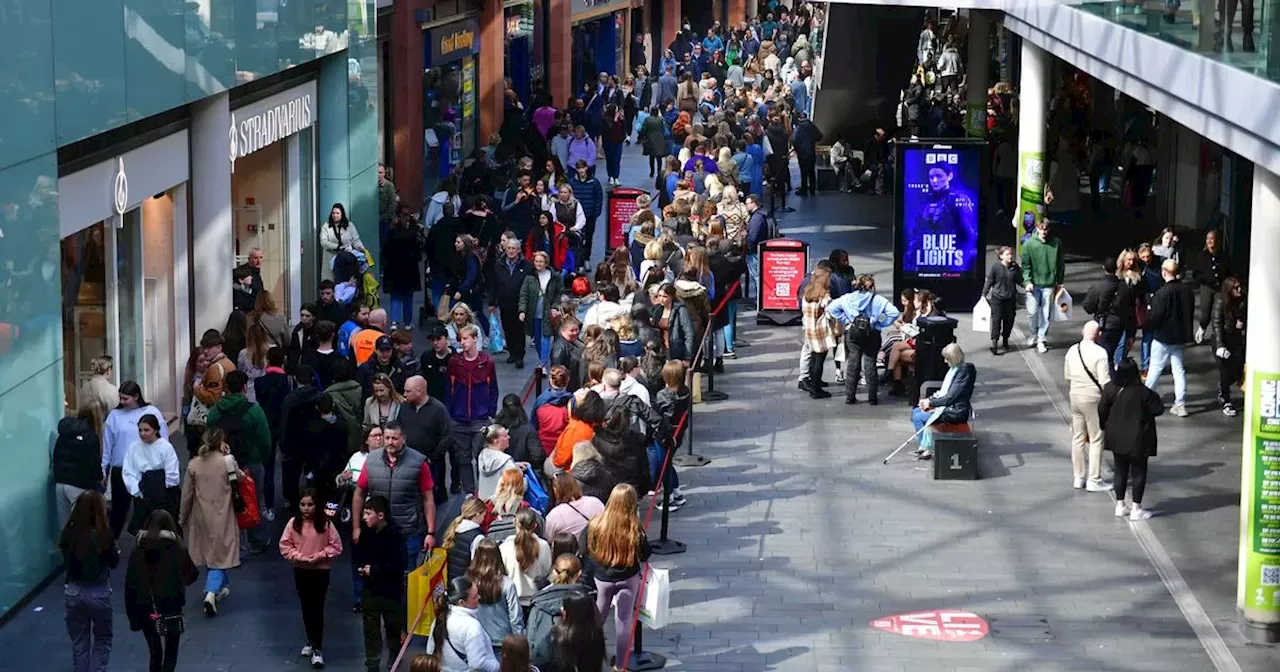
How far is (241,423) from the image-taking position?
49.1 feet

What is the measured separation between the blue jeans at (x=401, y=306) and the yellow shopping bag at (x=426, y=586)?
11536 mm

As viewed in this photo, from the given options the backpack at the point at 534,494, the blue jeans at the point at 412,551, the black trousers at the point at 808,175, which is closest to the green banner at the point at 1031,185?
the black trousers at the point at 808,175

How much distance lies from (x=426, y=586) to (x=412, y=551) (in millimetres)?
1366

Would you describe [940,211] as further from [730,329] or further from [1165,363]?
[1165,363]

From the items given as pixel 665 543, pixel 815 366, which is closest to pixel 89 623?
pixel 665 543

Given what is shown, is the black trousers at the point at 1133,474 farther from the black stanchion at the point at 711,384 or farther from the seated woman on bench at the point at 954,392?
the black stanchion at the point at 711,384

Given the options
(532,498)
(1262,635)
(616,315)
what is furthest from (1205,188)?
(532,498)

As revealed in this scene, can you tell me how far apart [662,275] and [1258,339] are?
24.5 feet

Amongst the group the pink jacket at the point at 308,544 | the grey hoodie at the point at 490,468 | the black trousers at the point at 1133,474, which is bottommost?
the black trousers at the point at 1133,474

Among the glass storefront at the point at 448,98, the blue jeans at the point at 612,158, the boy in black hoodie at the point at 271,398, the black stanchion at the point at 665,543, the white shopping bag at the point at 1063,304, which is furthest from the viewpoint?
the blue jeans at the point at 612,158

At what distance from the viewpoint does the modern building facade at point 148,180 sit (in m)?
14.2

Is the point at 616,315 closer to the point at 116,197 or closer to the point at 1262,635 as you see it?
the point at 116,197

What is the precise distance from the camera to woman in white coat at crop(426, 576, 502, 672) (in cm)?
1062

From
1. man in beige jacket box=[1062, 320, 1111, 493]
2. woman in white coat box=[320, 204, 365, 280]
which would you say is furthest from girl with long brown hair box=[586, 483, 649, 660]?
woman in white coat box=[320, 204, 365, 280]
